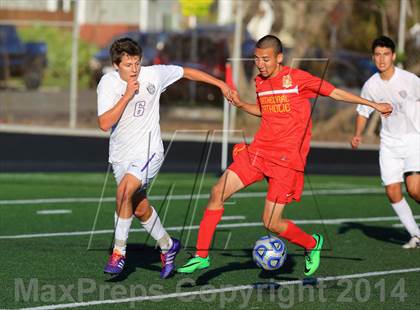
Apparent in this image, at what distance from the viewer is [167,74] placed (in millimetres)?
9547

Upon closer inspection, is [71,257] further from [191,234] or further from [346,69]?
[346,69]

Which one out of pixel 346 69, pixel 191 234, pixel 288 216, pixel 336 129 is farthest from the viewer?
pixel 346 69

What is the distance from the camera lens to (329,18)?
27.5 m

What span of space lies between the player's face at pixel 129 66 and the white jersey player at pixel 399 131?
321 cm

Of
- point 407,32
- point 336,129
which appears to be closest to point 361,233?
point 336,129

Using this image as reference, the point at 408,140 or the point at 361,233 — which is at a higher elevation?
the point at 408,140

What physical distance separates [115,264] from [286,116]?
190 cm

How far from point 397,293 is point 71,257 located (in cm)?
317

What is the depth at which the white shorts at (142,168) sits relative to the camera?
914 cm

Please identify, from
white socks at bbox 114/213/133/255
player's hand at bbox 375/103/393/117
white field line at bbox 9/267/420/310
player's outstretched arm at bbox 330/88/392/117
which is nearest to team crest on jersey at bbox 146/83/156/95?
white socks at bbox 114/213/133/255

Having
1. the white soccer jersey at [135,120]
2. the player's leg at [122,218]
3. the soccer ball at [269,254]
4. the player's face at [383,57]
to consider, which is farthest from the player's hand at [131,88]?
the player's face at [383,57]

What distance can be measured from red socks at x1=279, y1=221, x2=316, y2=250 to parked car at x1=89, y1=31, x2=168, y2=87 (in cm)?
2284

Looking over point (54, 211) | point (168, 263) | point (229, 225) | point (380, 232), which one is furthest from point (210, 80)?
point (54, 211)

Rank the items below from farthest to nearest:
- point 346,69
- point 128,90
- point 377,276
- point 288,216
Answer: point 346,69 < point 288,216 < point 377,276 < point 128,90
